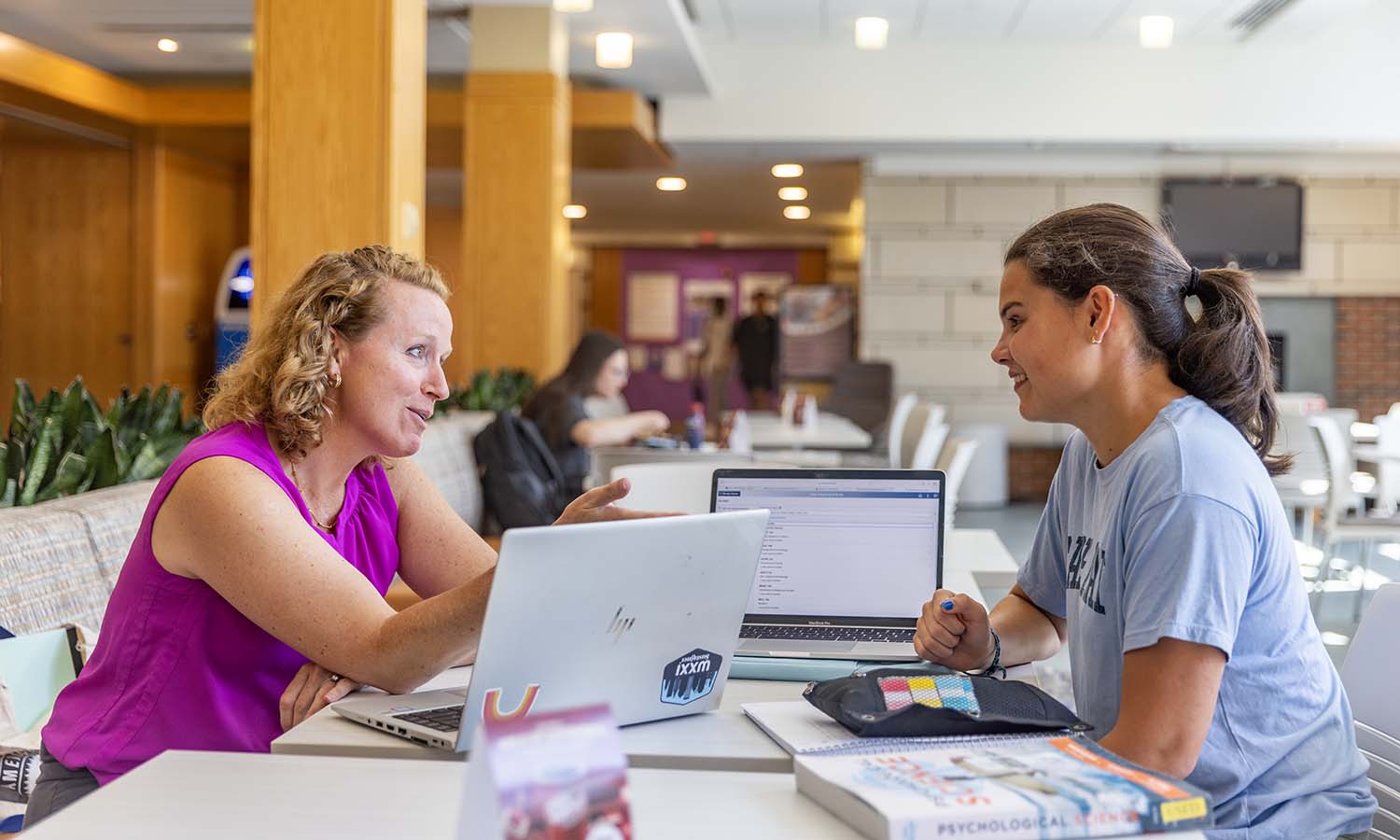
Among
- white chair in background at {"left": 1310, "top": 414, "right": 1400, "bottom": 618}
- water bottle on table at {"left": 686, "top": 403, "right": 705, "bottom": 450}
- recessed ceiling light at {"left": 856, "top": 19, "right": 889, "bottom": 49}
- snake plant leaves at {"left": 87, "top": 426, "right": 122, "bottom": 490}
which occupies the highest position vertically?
recessed ceiling light at {"left": 856, "top": 19, "right": 889, "bottom": 49}

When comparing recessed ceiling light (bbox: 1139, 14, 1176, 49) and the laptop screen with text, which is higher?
recessed ceiling light (bbox: 1139, 14, 1176, 49)

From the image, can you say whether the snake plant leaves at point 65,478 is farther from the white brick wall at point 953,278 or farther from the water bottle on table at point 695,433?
the white brick wall at point 953,278

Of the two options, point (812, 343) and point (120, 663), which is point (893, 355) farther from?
point (120, 663)

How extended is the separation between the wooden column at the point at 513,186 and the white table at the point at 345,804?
258 inches

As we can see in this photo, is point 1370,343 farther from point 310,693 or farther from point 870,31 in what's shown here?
point 310,693

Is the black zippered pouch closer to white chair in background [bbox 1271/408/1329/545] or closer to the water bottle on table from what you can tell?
the water bottle on table

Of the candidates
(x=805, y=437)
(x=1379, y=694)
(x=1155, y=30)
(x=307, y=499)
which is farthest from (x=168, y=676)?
(x=1155, y=30)

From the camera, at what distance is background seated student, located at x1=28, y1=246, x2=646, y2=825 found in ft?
5.17

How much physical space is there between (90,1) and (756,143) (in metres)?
4.89

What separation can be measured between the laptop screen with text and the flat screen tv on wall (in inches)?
380

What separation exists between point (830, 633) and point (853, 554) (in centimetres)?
12

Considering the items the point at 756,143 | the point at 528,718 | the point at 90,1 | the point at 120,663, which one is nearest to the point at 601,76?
the point at 756,143

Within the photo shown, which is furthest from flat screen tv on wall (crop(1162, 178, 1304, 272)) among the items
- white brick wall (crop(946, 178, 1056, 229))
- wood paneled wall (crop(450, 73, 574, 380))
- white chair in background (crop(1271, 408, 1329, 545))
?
wood paneled wall (crop(450, 73, 574, 380))

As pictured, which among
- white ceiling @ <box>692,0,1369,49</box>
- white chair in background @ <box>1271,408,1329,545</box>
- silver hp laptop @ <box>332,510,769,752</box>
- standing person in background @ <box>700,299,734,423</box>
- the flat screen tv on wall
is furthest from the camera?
standing person in background @ <box>700,299,734,423</box>
